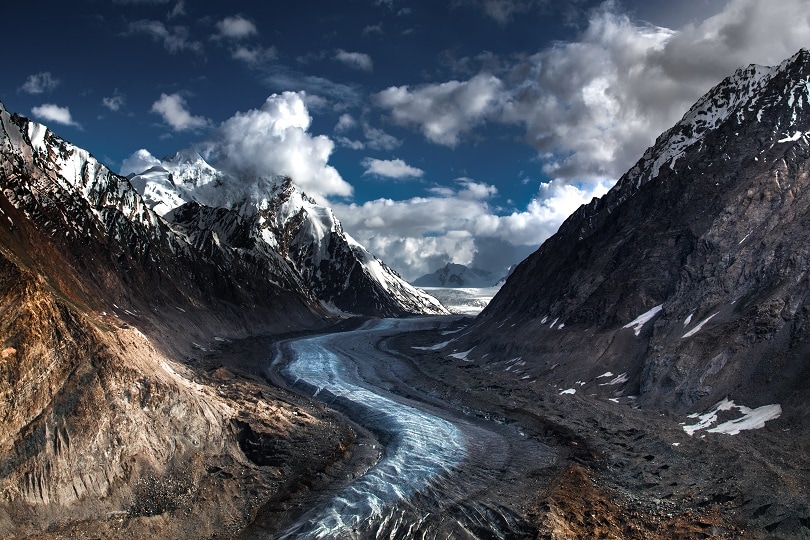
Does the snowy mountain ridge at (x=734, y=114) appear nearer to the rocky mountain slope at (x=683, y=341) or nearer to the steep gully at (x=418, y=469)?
the rocky mountain slope at (x=683, y=341)

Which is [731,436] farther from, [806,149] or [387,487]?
[806,149]

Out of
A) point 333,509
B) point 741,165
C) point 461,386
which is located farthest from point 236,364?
point 741,165

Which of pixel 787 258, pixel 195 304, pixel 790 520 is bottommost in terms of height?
pixel 790 520

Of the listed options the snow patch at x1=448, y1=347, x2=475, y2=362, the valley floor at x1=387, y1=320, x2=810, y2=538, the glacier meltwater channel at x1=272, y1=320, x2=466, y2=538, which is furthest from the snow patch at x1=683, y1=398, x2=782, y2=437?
the snow patch at x1=448, y1=347, x2=475, y2=362

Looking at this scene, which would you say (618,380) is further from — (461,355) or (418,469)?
(461,355)

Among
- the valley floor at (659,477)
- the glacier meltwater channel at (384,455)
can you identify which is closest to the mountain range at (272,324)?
the valley floor at (659,477)

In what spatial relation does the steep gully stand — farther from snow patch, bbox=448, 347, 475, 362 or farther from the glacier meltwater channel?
snow patch, bbox=448, 347, 475, 362

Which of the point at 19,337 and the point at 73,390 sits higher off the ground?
the point at 19,337
